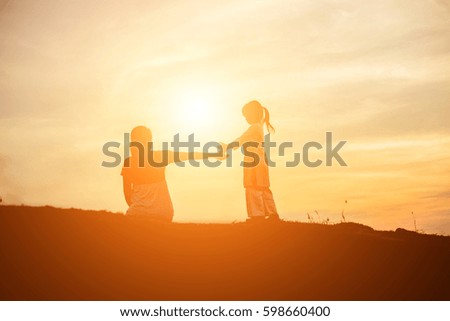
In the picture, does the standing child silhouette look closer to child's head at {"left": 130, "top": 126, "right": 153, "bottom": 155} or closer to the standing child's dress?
the standing child's dress

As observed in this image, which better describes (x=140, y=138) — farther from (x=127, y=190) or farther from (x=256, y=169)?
(x=256, y=169)

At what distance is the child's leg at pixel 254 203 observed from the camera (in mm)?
16266

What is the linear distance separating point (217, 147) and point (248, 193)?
1523mm

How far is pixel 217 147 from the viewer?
55.9 ft

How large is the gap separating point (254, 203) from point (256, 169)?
0.88 metres

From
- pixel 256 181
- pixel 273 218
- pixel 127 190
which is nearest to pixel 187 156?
pixel 127 190

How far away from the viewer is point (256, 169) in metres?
16.6

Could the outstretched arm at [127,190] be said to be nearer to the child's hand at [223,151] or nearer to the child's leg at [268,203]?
the child's hand at [223,151]

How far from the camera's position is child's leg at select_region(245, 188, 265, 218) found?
16.3 metres

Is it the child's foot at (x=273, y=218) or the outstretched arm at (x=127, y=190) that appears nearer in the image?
the outstretched arm at (x=127, y=190)

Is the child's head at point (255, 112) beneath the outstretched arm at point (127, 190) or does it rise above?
above

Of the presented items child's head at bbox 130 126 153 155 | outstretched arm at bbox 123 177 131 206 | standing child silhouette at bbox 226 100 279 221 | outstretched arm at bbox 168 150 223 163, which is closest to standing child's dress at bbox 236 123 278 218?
standing child silhouette at bbox 226 100 279 221

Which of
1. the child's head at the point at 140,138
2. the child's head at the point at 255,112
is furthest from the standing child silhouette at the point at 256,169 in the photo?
the child's head at the point at 140,138

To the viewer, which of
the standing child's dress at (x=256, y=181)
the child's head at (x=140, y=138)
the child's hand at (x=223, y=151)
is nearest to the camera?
the child's head at (x=140, y=138)
